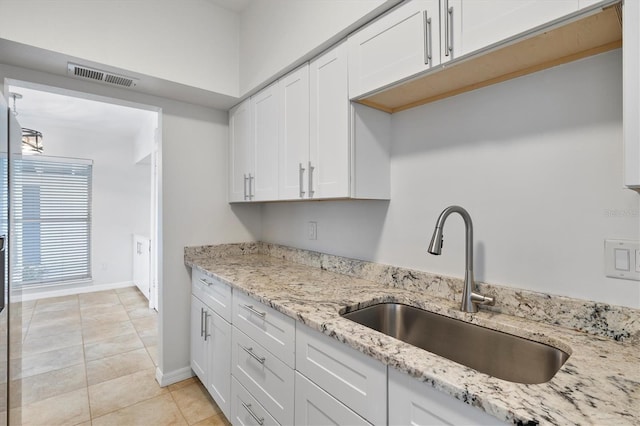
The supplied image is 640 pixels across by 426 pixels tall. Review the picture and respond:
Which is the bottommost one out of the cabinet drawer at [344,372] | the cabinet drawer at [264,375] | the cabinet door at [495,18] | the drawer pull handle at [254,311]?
the cabinet drawer at [264,375]

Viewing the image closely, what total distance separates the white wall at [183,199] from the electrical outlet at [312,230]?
2.57ft

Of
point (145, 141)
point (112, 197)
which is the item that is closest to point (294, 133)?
point (145, 141)

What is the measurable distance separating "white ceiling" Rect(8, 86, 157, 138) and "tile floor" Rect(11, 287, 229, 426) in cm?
241

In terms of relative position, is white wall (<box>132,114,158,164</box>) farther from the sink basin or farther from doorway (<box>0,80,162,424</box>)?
the sink basin

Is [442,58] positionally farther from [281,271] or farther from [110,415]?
[110,415]

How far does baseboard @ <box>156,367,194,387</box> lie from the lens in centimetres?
232

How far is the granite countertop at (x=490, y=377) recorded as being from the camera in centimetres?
66

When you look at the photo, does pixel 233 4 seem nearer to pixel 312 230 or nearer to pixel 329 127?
pixel 329 127

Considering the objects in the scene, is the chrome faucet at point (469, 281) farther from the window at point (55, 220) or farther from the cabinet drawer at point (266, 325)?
the window at point (55, 220)

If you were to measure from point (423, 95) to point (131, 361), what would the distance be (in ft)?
9.94

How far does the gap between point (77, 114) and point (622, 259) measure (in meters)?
5.28

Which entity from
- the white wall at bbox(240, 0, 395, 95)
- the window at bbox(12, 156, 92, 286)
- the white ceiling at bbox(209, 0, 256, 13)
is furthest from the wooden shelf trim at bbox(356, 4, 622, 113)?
the window at bbox(12, 156, 92, 286)

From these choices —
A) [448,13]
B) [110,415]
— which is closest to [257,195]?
[448,13]

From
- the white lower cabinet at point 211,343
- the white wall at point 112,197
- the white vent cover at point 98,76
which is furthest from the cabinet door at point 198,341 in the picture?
the white wall at point 112,197
